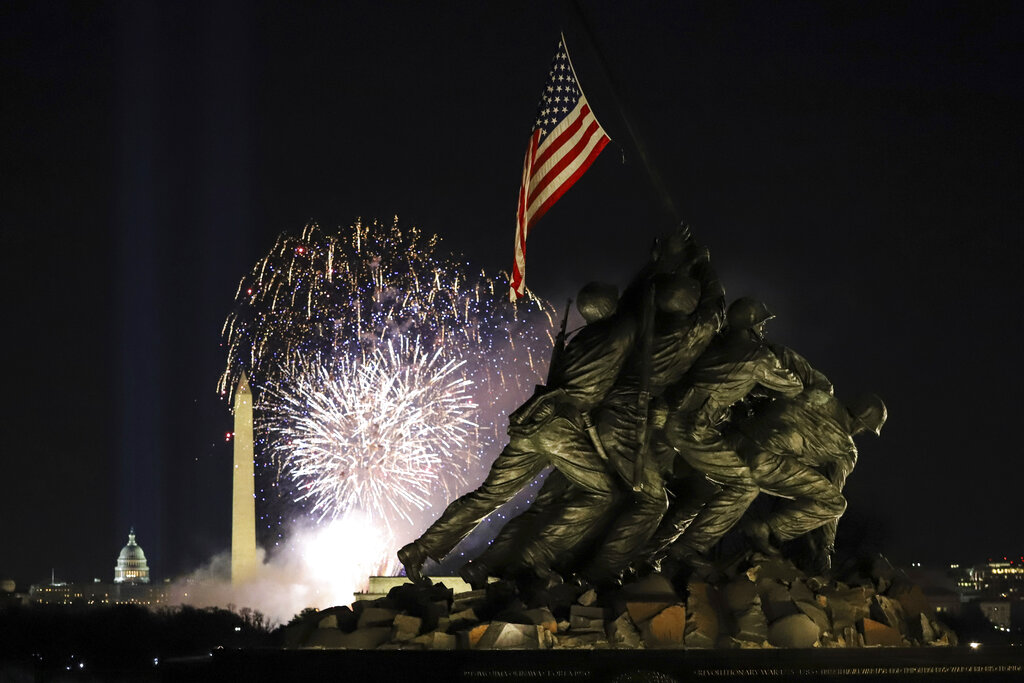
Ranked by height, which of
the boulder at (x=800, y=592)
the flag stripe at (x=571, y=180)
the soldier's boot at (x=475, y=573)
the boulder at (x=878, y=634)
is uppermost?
the flag stripe at (x=571, y=180)

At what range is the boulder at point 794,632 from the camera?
44.1 feet

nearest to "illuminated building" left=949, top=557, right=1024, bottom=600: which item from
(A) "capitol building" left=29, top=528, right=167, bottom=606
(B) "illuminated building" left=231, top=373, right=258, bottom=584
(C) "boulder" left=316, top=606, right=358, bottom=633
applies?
(C) "boulder" left=316, top=606, right=358, bottom=633

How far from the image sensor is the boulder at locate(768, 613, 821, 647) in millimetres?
13445

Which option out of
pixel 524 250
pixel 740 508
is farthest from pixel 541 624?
pixel 524 250

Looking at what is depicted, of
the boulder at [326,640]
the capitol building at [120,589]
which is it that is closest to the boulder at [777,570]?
the boulder at [326,640]

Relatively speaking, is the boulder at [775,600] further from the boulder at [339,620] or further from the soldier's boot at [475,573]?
the boulder at [339,620]

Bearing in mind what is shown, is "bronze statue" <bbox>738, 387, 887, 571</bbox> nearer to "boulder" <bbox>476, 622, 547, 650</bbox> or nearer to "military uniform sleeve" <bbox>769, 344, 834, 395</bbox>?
"military uniform sleeve" <bbox>769, 344, 834, 395</bbox>

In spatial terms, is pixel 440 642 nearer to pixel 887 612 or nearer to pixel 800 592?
pixel 800 592

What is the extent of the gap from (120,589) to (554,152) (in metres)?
83.7

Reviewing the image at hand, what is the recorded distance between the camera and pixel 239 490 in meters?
58.4

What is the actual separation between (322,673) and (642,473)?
3.56 m

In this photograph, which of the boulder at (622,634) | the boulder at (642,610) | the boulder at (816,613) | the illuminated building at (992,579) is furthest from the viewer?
the illuminated building at (992,579)

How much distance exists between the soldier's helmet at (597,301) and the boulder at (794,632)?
332cm

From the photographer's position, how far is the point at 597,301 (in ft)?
47.5
